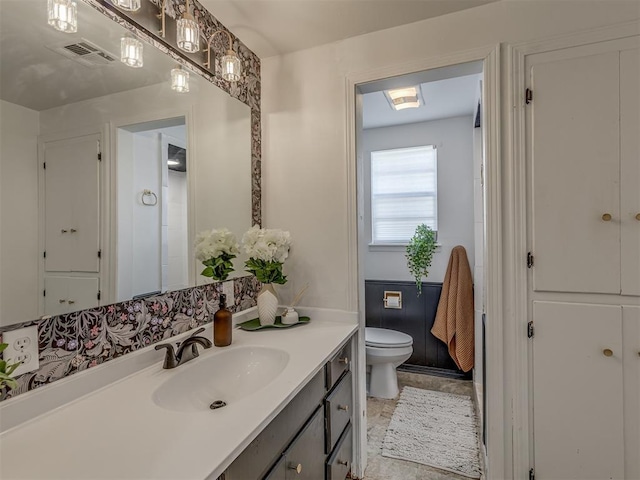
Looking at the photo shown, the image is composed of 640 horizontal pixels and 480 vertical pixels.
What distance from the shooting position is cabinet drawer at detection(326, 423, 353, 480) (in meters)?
1.32

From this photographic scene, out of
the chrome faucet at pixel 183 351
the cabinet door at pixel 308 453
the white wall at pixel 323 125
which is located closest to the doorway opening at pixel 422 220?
the white wall at pixel 323 125

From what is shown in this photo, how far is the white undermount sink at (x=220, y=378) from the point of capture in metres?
1.04

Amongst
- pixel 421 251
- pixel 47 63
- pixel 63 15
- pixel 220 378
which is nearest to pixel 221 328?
pixel 220 378

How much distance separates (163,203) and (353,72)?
1171 millimetres

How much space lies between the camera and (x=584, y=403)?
4.49ft

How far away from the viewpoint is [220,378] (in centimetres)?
123

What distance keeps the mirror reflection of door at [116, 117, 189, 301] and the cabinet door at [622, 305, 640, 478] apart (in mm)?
1833

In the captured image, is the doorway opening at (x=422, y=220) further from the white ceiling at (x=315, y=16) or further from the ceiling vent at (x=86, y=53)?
the ceiling vent at (x=86, y=53)

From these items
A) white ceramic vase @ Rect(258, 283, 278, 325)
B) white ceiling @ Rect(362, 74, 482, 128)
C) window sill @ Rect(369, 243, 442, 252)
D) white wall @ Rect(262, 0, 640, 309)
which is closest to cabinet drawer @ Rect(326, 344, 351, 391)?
white wall @ Rect(262, 0, 640, 309)

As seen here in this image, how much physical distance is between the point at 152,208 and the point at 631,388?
6.68 feet

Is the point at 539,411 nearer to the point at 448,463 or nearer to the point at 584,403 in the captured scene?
the point at 584,403

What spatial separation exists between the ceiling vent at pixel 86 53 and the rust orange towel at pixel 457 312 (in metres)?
2.65

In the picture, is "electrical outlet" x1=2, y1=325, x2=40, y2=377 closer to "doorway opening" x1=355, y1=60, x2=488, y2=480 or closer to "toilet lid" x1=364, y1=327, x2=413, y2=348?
"toilet lid" x1=364, y1=327, x2=413, y2=348

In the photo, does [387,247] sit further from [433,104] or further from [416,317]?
[433,104]
